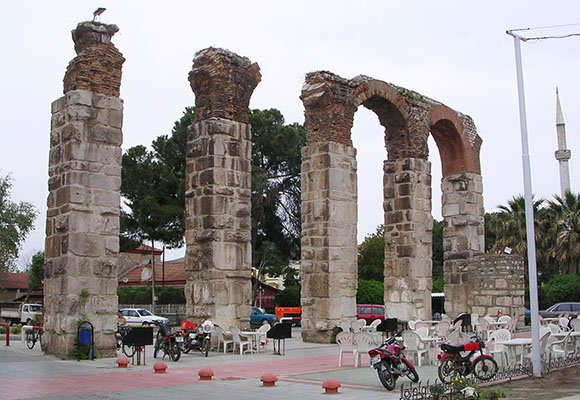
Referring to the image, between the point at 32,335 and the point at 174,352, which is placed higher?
the point at 32,335

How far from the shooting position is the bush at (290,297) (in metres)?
38.0

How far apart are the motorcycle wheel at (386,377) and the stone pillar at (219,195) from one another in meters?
7.25

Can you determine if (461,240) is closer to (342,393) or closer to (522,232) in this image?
(522,232)

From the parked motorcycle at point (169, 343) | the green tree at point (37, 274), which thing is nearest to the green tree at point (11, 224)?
the green tree at point (37, 274)

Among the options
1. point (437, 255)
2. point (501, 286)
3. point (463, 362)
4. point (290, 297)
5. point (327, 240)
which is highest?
point (437, 255)

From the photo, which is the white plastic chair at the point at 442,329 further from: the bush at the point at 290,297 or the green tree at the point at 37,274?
the green tree at the point at 37,274

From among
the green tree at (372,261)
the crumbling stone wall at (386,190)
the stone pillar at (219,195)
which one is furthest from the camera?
the green tree at (372,261)

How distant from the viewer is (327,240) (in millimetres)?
18703

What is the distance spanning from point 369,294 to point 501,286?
45.5ft

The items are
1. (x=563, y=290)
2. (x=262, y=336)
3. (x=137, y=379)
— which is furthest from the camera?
(x=563, y=290)

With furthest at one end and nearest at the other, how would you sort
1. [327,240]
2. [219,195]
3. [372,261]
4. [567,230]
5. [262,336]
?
[372,261], [567,230], [327,240], [219,195], [262,336]

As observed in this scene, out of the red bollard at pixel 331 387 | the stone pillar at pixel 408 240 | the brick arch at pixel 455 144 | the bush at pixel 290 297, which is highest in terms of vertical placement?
the brick arch at pixel 455 144

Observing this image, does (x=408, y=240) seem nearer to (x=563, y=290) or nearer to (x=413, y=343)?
(x=413, y=343)

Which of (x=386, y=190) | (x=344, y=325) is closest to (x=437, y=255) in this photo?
(x=386, y=190)
